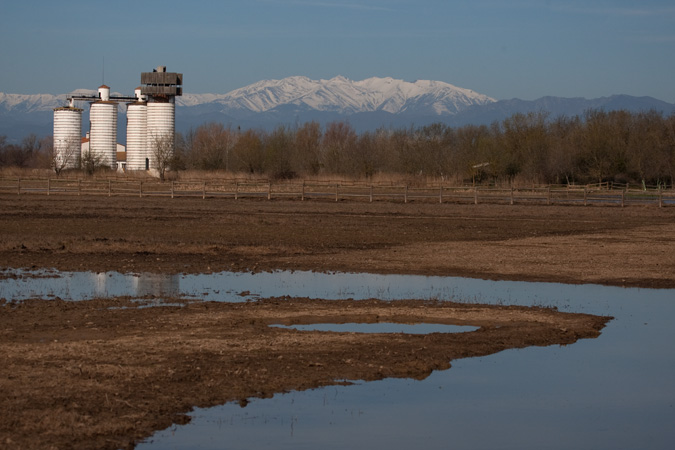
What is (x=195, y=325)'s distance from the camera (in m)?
14.1

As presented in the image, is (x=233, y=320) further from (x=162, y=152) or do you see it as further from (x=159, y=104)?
(x=159, y=104)

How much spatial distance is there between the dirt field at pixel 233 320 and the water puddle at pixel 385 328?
35 centimetres

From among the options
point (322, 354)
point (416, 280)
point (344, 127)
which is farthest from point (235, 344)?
point (344, 127)

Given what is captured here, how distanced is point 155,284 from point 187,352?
277 inches

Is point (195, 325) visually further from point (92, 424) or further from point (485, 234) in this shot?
point (485, 234)

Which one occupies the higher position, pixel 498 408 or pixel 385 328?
pixel 385 328

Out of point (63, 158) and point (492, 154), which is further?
point (63, 158)

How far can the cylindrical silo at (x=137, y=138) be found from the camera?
10781 centimetres

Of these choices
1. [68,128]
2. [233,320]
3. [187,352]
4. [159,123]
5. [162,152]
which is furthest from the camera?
[68,128]

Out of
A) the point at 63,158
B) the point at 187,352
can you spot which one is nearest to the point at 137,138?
the point at 63,158

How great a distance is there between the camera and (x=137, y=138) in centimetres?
10856

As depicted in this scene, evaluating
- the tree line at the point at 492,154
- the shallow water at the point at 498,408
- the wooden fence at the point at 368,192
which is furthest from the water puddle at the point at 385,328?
the tree line at the point at 492,154

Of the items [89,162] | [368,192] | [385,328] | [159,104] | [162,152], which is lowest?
[385,328]

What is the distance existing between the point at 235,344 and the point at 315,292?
5565 mm
